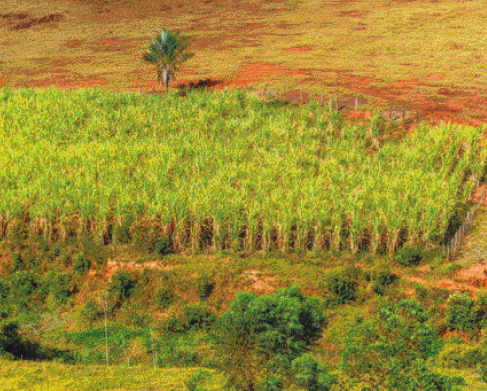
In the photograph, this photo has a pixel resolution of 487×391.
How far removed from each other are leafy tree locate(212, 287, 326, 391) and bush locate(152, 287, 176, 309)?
775cm

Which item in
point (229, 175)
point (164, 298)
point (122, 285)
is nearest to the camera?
point (164, 298)

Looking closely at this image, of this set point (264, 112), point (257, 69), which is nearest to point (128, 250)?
point (264, 112)

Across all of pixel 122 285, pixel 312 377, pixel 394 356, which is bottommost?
pixel 122 285

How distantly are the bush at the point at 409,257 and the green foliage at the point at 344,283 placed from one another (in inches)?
88.4

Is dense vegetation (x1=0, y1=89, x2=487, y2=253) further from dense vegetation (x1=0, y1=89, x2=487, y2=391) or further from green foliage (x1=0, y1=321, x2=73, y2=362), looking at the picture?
green foliage (x1=0, y1=321, x2=73, y2=362)

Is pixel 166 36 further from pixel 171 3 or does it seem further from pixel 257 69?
pixel 171 3

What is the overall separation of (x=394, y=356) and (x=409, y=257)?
1438 cm

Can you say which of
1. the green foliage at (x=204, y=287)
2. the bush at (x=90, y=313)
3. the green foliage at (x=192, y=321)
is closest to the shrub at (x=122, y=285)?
the bush at (x=90, y=313)

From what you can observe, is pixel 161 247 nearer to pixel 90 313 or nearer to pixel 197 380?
pixel 90 313

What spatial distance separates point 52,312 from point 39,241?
4626 millimetres

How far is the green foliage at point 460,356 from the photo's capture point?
76.6ft

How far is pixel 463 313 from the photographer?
992 inches

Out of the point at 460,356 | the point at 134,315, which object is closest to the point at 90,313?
the point at 134,315

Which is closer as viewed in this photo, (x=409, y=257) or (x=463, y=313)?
(x=463, y=313)
